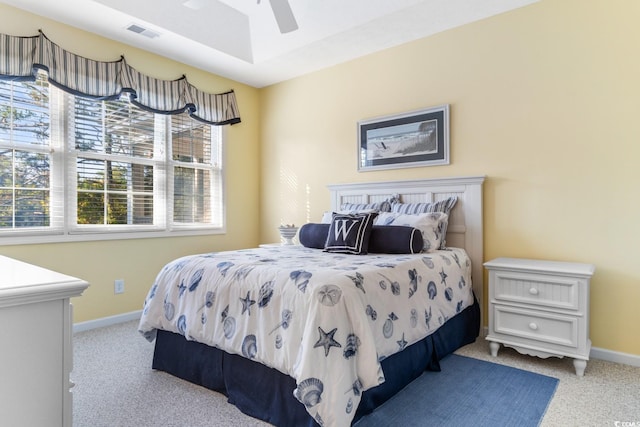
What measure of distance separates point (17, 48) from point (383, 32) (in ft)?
9.65

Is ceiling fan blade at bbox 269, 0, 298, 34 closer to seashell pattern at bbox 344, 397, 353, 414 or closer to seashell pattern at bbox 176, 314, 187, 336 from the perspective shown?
seashell pattern at bbox 176, 314, 187, 336

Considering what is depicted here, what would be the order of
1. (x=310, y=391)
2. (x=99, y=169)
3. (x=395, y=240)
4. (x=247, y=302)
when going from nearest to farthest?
(x=310, y=391), (x=247, y=302), (x=395, y=240), (x=99, y=169)

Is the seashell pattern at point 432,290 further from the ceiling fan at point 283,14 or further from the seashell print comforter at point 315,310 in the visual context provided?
the ceiling fan at point 283,14

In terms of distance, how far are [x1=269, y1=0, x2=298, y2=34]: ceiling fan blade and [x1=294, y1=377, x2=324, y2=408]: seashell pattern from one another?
7.23ft

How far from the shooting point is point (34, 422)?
841 mm

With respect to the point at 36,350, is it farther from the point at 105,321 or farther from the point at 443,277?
the point at 105,321

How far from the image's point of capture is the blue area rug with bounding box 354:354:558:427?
1.79 meters

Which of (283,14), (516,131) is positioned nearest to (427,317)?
(516,131)

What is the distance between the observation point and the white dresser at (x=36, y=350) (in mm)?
801

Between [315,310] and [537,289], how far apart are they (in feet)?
5.42

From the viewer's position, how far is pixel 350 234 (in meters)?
2.75

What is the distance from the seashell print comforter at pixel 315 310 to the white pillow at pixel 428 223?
165 mm

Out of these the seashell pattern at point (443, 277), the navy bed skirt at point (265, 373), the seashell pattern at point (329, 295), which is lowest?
the navy bed skirt at point (265, 373)

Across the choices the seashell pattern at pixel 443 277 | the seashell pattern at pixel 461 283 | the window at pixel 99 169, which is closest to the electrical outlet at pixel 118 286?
the window at pixel 99 169
